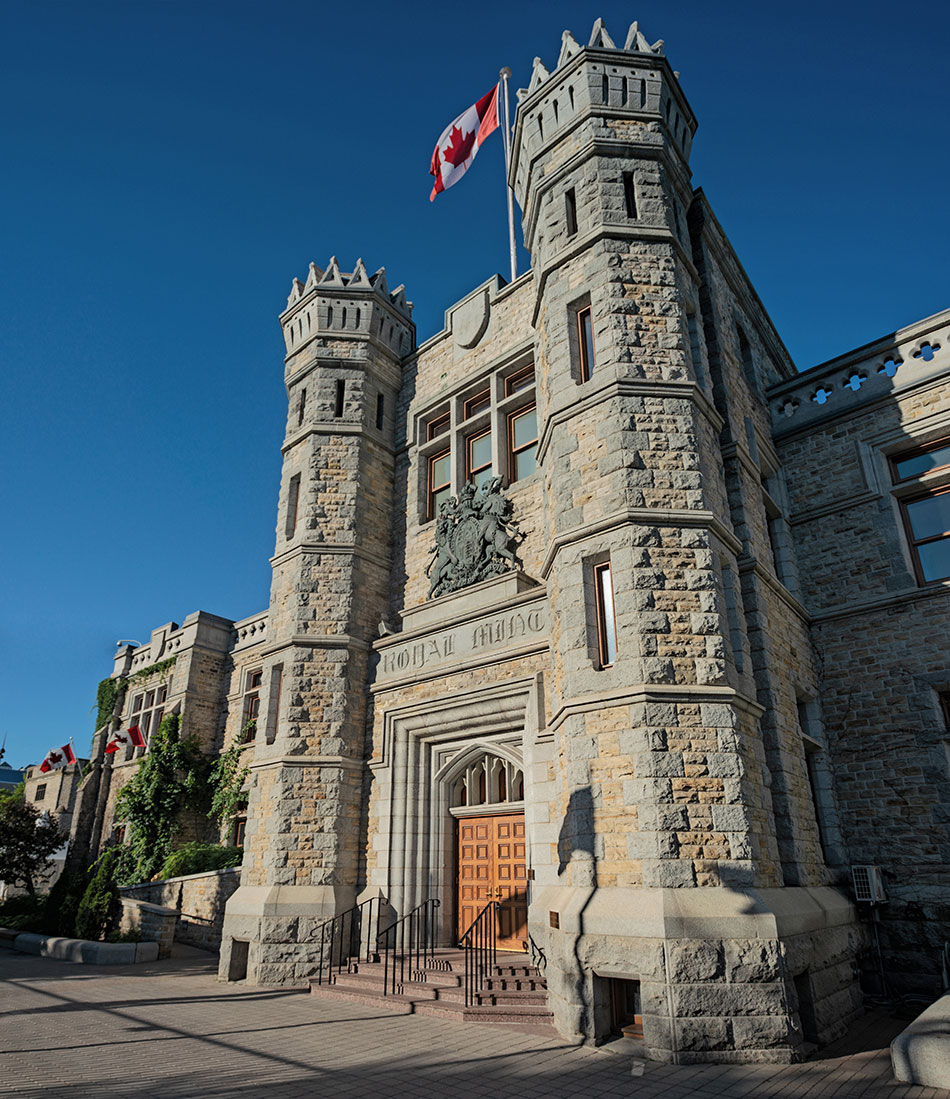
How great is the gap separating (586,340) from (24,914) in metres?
19.5

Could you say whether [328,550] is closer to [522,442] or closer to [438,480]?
[438,480]

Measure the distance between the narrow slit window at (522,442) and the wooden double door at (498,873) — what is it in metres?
5.26

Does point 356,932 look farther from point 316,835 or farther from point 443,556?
point 443,556

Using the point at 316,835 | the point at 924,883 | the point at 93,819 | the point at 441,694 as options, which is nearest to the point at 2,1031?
the point at 316,835

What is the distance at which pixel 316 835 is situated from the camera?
10812 millimetres

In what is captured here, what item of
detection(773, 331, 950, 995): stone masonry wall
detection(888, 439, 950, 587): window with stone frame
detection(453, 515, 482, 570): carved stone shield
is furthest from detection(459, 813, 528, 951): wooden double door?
detection(888, 439, 950, 587): window with stone frame

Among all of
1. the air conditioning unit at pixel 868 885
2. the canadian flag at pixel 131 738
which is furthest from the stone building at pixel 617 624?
the canadian flag at pixel 131 738

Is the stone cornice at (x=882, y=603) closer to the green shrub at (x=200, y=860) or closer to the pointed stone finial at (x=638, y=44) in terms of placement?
the pointed stone finial at (x=638, y=44)

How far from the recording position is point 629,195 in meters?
10.3

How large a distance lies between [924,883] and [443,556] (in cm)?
770

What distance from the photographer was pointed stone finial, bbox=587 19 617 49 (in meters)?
11.0

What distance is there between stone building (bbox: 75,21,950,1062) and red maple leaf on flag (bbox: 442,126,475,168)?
9.83 feet

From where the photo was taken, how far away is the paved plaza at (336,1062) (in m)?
5.26

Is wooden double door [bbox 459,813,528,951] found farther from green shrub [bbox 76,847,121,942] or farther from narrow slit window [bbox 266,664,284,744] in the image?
green shrub [bbox 76,847,121,942]
